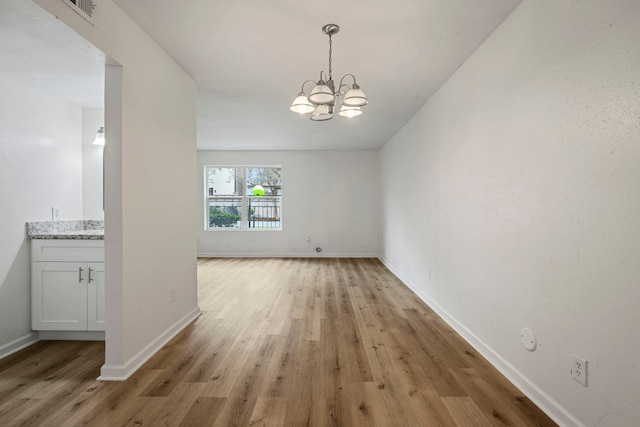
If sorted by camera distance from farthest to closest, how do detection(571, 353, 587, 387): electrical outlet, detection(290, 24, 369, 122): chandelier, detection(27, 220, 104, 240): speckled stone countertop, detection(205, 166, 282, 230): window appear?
detection(205, 166, 282, 230): window
detection(27, 220, 104, 240): speckled stone countertop
detection(290, 24, 369, 122): chandelier
detection(571, 353, 587, 387): electrical outlet

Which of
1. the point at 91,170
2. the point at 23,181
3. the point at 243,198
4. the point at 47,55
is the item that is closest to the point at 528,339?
the point at 47,55

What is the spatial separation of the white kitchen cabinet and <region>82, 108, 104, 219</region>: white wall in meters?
0.74

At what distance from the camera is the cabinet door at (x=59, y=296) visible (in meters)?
2.62

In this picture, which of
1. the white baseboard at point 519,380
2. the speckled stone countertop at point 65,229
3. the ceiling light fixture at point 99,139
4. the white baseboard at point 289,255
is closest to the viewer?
the white baseboard at point 519,380

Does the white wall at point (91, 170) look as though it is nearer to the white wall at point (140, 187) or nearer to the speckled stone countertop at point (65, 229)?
the speckled stone countertop at point (65, 229)

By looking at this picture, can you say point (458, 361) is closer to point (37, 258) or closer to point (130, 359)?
point (130, 359)

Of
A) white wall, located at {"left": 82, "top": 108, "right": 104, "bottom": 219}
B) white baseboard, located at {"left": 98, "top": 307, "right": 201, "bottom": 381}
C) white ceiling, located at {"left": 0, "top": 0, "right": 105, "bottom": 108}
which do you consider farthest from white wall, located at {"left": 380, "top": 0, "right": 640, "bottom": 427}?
white wall, located at {"left": 82, "top": 108, "right": 104, "bottom": 219}

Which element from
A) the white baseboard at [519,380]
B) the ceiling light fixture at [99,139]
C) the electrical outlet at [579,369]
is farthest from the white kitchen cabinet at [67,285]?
the electrical outlet at [579,369]

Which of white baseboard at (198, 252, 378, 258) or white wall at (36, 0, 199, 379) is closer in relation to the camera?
white wall at (36, 0, 199, 379)

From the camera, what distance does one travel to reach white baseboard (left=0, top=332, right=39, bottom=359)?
242 cm

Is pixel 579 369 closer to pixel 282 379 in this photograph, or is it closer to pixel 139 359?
pixel 282 379

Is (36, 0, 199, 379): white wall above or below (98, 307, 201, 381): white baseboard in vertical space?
above

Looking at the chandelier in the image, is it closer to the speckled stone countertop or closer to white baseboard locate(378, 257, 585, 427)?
the speckled stone countertop

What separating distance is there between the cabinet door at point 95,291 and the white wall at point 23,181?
0.51 meters
